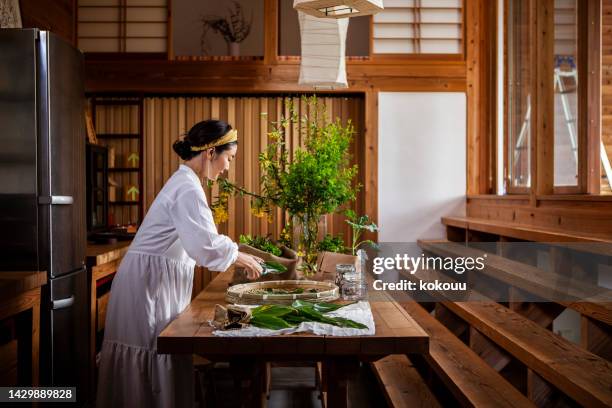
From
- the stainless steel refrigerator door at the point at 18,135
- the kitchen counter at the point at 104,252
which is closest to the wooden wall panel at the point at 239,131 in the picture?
the kitchen counter at the point at 104,252

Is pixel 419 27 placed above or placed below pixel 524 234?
above

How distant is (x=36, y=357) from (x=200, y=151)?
4.51 ft

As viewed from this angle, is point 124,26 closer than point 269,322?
No

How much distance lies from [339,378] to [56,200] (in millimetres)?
1841

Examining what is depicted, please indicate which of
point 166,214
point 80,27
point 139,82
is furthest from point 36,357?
point 80,27

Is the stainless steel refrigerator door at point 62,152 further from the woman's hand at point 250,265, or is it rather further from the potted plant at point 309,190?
the woman's hand at point 250,265

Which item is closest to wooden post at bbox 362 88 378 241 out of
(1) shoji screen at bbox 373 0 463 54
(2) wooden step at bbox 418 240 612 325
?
(1) shoji screen at bbox 373 0 463 54

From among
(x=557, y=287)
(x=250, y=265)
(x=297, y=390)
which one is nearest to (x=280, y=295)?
(x=250, y=265)

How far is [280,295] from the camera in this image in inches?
82.7

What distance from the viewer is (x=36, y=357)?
9.55ft

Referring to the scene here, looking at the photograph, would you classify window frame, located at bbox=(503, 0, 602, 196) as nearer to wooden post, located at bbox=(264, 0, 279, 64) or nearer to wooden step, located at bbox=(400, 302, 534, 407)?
wooden step, located at bbox=(400, 302, 534, 407)

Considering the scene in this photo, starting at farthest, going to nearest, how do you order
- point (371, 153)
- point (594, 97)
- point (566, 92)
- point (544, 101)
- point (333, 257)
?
point (371, 153) → point (544, 101) → point (566, 92) → point (594, 97) → point (333, 257)

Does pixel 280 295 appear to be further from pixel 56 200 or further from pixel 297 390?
pixel 297 390

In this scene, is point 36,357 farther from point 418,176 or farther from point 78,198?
point 418,176
